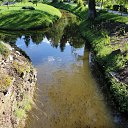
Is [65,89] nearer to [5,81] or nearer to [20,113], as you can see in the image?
[20,113]

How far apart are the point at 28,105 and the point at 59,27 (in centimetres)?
3404

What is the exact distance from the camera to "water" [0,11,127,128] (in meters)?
21.8

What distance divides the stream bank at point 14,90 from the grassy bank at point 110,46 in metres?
6.48

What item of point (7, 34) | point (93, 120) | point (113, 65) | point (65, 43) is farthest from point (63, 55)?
point (93, 120)

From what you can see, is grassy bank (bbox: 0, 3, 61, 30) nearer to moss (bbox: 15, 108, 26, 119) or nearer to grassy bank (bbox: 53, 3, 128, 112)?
grassy bank (bbox: 53, 3, 128, 112)

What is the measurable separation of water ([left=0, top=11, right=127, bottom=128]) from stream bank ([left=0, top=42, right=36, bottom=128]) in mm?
667

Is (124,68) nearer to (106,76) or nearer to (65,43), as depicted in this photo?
(106,76)

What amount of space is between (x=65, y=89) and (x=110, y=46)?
995cm

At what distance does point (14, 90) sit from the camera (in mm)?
22922

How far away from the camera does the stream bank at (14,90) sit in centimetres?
2013

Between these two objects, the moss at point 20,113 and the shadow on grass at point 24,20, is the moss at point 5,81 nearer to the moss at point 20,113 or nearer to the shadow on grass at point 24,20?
the moss at point 20,113

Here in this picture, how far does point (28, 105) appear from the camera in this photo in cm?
2378

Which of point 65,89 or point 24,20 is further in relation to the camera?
point 24,20

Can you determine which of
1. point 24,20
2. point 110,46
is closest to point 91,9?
point 24,20
